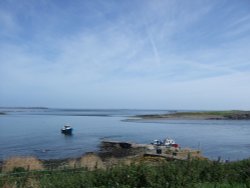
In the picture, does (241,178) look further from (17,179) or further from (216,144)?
(216,144)

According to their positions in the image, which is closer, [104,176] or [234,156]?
[104,176]

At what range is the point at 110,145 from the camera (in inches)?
1828

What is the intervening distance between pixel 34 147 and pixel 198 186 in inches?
1436

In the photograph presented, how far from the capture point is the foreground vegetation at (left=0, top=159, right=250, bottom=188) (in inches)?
381

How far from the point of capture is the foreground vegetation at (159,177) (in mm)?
9680

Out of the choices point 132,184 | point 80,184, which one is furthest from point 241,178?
point 80,184

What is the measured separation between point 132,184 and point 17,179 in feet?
14.6

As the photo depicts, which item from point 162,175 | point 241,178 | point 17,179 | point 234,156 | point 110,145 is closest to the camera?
point 162,175

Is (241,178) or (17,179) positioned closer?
(241,178)

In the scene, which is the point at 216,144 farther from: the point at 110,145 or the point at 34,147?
the point at 34,147

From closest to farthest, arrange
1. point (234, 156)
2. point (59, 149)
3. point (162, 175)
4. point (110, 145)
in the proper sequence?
point (162, 175) → point (234, 156) → point (59, 149) → point (110, 145)

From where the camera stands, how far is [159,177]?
992cm

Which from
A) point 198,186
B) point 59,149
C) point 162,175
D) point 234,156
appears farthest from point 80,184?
point 59,149

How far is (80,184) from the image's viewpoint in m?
9.60
